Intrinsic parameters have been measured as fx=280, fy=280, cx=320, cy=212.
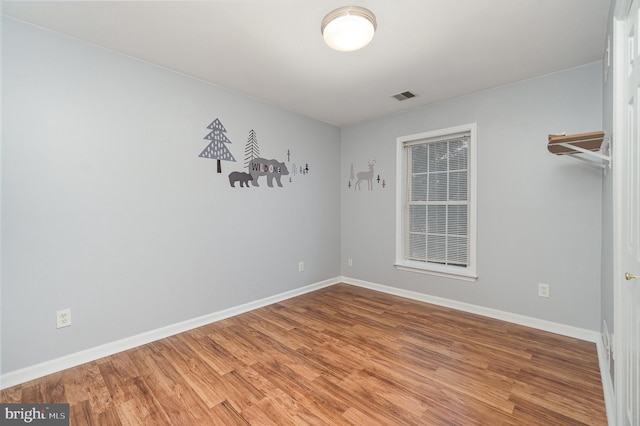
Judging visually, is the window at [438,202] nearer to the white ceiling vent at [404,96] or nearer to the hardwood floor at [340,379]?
the white ceiling vent at [404,96]

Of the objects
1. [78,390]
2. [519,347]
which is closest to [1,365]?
[78,390]

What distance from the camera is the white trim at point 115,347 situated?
6.38 feet

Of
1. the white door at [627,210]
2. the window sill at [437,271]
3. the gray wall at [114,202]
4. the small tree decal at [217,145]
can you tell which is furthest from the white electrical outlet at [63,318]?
the window sill at [437,271]

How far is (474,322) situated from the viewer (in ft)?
9.53

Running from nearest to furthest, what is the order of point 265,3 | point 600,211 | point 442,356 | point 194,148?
point 265,3 → point 442,356 → point 600,211 → point 194,148

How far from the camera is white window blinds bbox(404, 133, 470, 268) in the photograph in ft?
10.9

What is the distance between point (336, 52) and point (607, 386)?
3.02 m

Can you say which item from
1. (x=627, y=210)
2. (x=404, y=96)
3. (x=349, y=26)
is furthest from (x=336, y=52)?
(x=627, y=210)

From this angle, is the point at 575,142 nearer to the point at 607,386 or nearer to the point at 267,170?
the point at 607,386

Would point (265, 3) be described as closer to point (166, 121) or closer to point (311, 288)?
point (166, 121)

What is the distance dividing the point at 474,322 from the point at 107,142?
12.5 feet

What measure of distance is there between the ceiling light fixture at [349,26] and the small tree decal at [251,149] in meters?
1.62

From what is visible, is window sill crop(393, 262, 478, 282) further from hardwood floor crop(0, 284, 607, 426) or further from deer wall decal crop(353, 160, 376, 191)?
deer wall decal crop(353, 160, 376, 191)

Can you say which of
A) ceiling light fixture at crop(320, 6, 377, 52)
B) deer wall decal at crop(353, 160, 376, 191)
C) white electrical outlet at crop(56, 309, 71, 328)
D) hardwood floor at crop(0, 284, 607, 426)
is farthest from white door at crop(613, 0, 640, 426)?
white electrical outlet at crop(56, 309, 71, 328)
